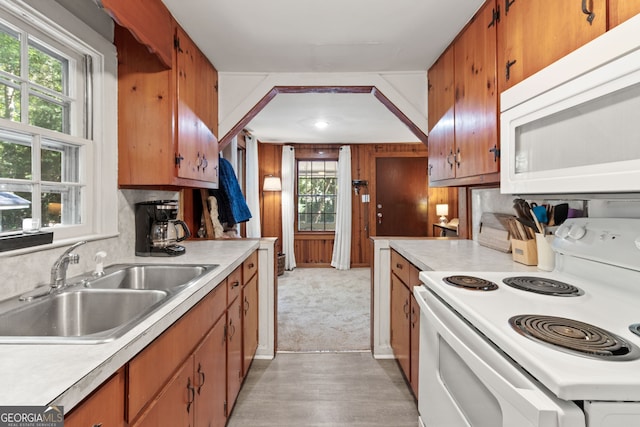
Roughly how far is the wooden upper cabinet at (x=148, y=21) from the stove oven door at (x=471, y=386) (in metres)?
1.64

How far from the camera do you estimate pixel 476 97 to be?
5.75 feet

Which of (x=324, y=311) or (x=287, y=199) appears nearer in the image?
(x=324, y=311)

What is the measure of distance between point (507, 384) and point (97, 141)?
1950 mm

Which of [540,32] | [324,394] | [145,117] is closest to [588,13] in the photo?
[540,32]

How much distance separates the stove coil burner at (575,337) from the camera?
635 millimetres

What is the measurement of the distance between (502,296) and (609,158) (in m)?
0.49

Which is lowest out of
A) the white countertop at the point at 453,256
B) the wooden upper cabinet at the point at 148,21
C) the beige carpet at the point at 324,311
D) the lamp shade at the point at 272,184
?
the beige carpet at the point at 324,311

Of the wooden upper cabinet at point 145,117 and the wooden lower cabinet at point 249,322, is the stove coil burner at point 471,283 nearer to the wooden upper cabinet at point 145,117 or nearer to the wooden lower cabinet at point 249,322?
the wooden lower cabinet at point 249,322

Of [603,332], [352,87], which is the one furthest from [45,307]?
[352,87]

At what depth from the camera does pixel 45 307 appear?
1.08m

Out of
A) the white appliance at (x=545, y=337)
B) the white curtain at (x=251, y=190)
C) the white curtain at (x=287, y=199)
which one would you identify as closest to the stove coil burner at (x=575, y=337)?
the white appliance at (x=545, y=337)

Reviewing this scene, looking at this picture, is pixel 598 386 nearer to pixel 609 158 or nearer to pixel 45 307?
pixel 609 158

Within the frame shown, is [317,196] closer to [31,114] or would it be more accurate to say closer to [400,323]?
[400,323]

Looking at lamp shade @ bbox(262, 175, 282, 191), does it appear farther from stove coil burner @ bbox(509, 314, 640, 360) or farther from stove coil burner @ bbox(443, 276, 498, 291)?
stove coil burner @ bbox(509, 314, 640, 360)
